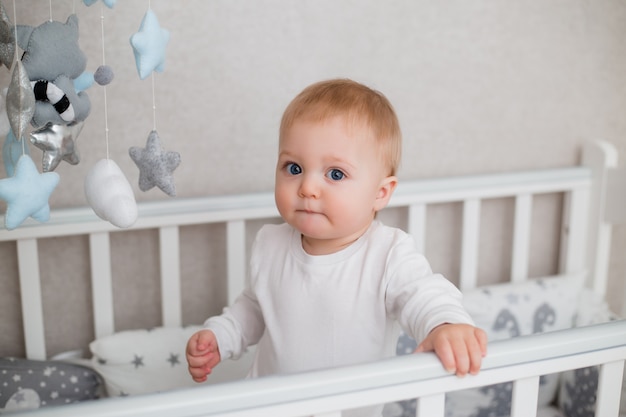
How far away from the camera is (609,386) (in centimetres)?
92

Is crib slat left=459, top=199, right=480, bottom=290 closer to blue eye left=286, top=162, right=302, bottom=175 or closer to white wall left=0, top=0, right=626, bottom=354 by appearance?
white wall left=0, top=0, right=626, bottom=354

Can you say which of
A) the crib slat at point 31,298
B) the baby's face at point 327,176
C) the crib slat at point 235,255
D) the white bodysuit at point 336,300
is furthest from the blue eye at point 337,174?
the crib slat at point 31,298

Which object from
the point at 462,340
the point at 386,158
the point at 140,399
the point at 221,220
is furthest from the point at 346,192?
the point at 221,220

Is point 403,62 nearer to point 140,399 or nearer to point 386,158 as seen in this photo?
point 386,158

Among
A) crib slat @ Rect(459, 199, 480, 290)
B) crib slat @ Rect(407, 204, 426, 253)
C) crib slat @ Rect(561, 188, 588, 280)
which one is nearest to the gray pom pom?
crib slat @ Rect(407, 204, 426, 253)

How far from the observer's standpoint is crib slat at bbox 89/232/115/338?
4.48 ft

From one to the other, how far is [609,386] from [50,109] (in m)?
0.73

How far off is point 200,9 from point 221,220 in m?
0.39

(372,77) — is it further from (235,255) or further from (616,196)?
(616,196)

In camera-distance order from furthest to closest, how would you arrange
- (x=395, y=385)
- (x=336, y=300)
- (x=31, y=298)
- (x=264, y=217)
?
1. (x=264, y=217)
2. (x=31, y=298)
3. (x=336, y=300)
4. (x=395, y=385)

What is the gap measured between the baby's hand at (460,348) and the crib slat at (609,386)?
190 mm

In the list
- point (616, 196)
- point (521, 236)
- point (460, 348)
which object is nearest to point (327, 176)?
point (460, 348)

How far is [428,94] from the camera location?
1.58m

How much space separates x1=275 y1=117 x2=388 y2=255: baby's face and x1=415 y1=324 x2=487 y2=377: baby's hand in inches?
→ 8.2
